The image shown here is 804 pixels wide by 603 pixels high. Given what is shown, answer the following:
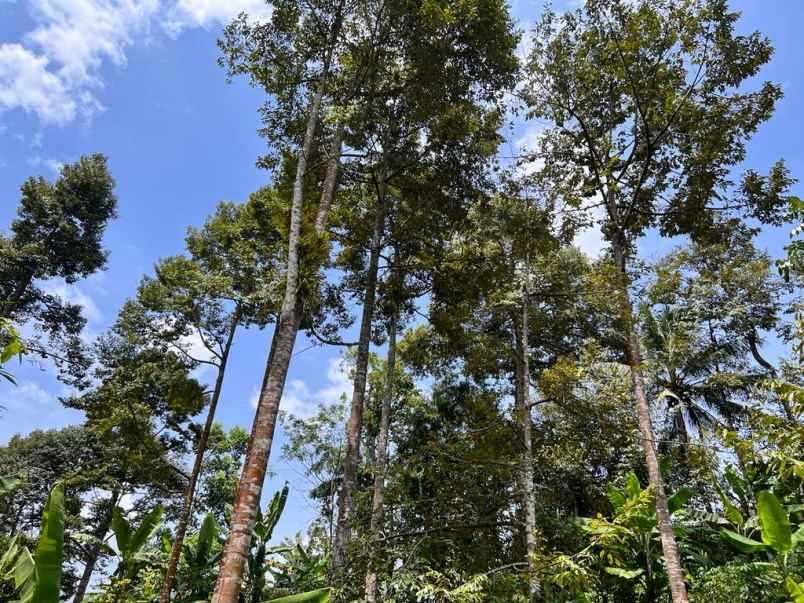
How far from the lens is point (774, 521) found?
26.0 ft

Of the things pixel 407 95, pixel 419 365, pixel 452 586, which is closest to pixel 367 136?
pixel 407 95

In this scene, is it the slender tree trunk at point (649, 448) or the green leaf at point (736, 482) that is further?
the green leaf at point (736, 482)

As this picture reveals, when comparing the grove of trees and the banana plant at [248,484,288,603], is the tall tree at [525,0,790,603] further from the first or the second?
the banana plant at [248,484,288,603]

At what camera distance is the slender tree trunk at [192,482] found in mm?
9336

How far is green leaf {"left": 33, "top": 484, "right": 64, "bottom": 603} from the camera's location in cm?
430

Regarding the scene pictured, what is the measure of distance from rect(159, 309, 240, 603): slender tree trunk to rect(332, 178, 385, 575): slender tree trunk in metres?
3.58

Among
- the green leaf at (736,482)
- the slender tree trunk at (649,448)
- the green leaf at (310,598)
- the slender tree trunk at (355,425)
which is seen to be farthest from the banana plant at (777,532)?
the green leaf at (310,598)

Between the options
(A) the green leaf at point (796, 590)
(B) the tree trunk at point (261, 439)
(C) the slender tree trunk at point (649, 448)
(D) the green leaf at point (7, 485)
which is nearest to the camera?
(B) the tree trunk at point (261, 439)

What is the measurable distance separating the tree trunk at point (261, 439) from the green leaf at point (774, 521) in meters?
7.94

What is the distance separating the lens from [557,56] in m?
9.00

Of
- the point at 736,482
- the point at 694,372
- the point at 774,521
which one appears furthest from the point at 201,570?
the point at 694,372

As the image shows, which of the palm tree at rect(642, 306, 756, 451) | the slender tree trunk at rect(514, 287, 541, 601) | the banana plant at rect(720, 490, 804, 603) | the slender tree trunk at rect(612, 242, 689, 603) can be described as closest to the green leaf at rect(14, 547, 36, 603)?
the slender tree trunk at rect(514, 287, 541, 601)

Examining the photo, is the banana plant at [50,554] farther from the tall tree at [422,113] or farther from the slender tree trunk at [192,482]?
the slender tree trunk at [192,482]

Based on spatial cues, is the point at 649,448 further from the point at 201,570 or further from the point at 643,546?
the point at 201,570
